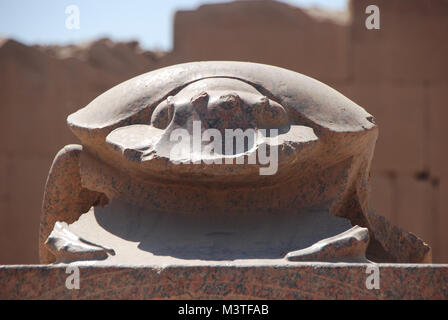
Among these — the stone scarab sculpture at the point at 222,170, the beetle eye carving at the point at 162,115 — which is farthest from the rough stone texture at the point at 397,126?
the beetle eye carving at the point at 162,115

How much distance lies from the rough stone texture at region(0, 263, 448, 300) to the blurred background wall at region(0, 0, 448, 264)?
4.58 metres

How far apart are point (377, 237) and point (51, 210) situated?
1.30 m

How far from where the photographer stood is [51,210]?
298 cm

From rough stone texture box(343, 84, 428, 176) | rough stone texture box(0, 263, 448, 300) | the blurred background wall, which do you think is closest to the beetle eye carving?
rough stone texture box(0, 263, 448, 300)

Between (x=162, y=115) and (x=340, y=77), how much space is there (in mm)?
4339

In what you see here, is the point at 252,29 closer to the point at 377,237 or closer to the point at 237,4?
the point at 237,4

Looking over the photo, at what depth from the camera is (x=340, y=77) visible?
664cm

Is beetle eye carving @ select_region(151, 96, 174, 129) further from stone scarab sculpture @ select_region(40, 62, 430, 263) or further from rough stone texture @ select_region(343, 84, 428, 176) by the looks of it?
rough stone texture @ select_region(343, 84, 428, 176)

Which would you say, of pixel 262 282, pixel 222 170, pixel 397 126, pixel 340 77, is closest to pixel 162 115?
pixel 222 170

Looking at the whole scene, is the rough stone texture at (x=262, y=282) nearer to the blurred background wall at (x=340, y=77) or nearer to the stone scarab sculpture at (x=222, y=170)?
the stone scarab sculpture at (x=222, y=170)

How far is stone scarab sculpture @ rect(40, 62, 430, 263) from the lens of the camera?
2314 millimetres

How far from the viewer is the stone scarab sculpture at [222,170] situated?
231 cm
